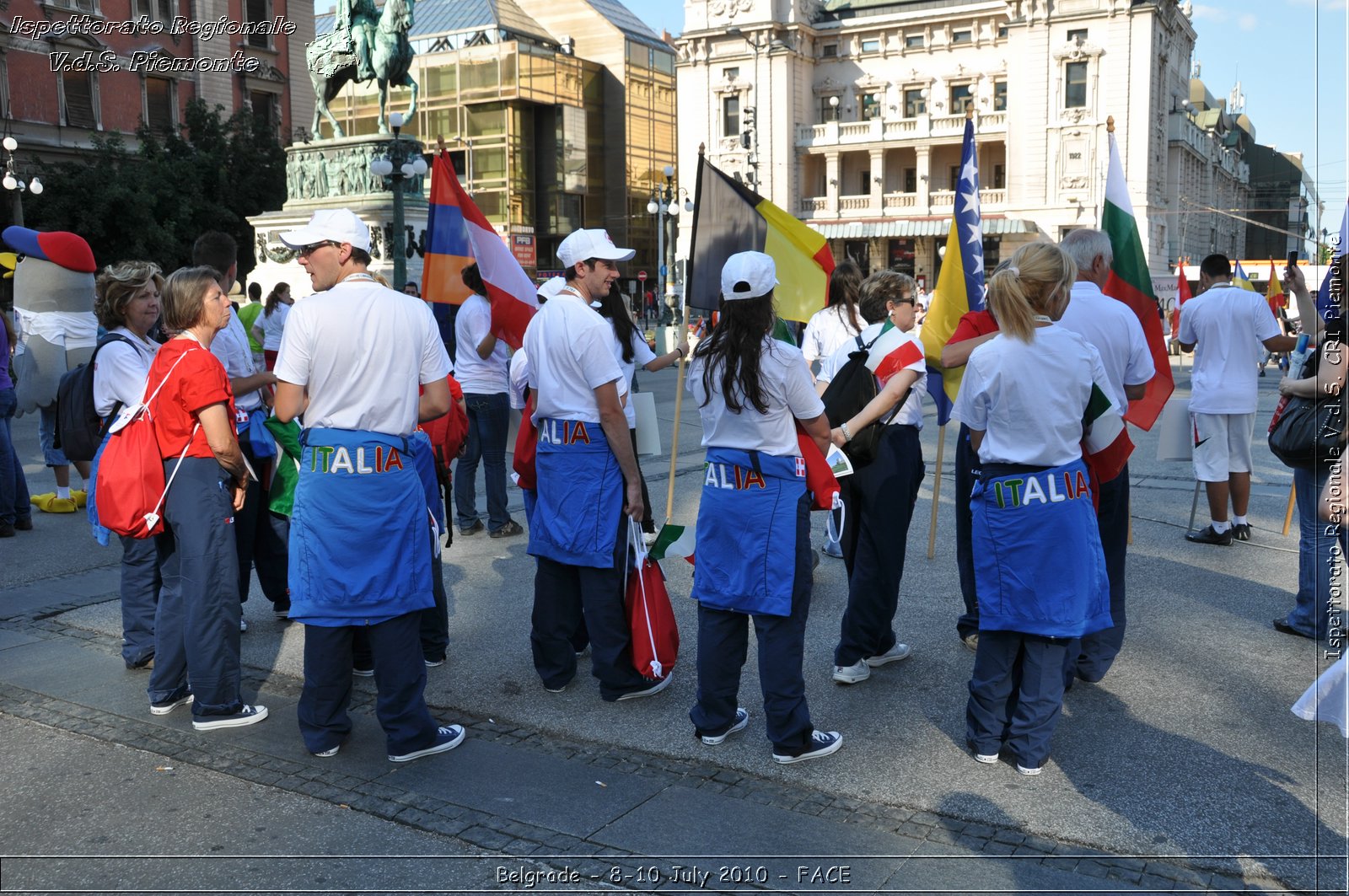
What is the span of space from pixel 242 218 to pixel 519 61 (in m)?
30.2

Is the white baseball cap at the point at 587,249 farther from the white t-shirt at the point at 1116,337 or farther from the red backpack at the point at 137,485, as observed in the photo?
the white t-shirt at the point at 1116,337

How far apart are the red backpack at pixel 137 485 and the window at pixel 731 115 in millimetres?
63785

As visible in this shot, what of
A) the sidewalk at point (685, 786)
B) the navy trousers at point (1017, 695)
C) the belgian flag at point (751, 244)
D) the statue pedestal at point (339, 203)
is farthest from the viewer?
the statue pedestal at point (339, 203)

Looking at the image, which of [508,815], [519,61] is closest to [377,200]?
[508,815]

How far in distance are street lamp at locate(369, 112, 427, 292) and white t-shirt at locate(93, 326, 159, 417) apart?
43.3 ft

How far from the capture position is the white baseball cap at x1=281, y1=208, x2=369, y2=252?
4430mm

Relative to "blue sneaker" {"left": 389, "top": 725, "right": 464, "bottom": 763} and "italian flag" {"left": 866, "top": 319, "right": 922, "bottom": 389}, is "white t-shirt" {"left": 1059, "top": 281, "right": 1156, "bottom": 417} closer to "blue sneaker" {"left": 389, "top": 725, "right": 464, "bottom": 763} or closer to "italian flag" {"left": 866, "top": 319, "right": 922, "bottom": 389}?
"italian flag" {"left": 866, "top": 319, "right": 922, "bottom": 389}

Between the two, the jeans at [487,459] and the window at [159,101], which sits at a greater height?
Answer: the window at [159,101]

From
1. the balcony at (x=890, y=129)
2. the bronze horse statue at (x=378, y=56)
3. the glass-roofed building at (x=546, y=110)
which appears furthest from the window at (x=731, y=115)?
the bronze horse statue at (x=378, y=56)

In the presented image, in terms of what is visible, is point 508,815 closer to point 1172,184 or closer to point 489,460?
point 489,460

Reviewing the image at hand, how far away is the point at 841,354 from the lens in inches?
217

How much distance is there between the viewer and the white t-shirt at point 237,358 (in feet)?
19.7

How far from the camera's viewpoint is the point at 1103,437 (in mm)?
4535

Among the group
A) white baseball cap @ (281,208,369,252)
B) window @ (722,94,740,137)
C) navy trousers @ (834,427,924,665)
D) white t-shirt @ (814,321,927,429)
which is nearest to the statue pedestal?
white t-shirt @ (814,321,927,429)
